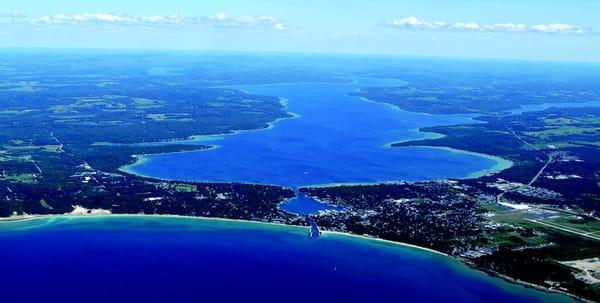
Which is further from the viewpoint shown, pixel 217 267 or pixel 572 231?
pixel 572 231

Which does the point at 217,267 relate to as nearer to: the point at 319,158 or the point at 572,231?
the point at 572,231

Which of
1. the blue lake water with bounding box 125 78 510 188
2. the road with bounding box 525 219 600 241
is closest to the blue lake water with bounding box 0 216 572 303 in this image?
the road with bounding box 525 219 600 241

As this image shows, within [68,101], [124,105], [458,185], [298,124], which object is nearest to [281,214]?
[458,185]

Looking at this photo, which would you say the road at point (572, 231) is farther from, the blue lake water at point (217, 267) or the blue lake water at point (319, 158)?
the blue lake water at point (319, 158)

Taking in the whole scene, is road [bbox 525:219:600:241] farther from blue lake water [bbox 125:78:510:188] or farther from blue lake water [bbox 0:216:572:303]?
blue lake water [bbox 125:78:510:188]

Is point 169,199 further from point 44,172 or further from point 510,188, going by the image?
point 510,188

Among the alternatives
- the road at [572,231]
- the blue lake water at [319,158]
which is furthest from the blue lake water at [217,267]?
the blue lake water at [319,158]

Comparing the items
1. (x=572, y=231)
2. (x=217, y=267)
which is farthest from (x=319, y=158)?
(x=217, y=267)

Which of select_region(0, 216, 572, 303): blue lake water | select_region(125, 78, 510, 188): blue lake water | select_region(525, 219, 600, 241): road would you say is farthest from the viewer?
select_region(125, 78, 510, 188): blue lake water
